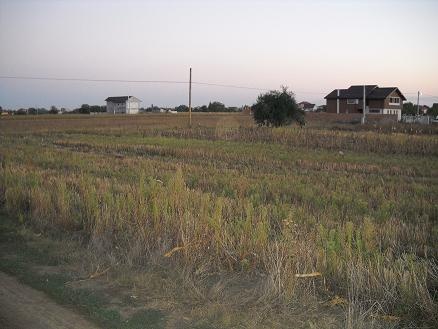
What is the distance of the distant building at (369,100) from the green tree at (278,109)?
154 ft

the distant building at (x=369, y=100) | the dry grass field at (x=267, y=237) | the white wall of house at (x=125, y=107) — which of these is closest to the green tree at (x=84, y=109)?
the white wall of house at (x=125, y=107)

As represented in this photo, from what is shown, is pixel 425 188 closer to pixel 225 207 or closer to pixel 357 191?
pixel 357 191

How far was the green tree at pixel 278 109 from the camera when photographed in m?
42.1

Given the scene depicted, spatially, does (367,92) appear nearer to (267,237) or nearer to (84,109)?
(84,109)

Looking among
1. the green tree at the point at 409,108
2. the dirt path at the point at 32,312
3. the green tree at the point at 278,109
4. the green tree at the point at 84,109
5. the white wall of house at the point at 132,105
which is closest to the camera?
the dirt path at the point at 32,312

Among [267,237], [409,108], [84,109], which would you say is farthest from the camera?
[84,109]

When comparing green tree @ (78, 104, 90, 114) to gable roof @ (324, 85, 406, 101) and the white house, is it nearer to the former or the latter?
the white house

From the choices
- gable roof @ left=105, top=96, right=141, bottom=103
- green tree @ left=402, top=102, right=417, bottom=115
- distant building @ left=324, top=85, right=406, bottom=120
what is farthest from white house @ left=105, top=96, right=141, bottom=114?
green tree @ left=402, top=102, right=417, bottom=115

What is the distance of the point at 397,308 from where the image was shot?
505cm

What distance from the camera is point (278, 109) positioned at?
1656 inches

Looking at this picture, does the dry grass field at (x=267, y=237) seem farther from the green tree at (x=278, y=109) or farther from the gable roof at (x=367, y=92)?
the gable roof at (x=367, y=92)

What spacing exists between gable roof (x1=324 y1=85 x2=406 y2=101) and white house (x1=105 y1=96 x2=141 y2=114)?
58635mm

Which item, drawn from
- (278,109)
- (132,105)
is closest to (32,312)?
(278,109)

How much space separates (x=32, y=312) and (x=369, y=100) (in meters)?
87.5
